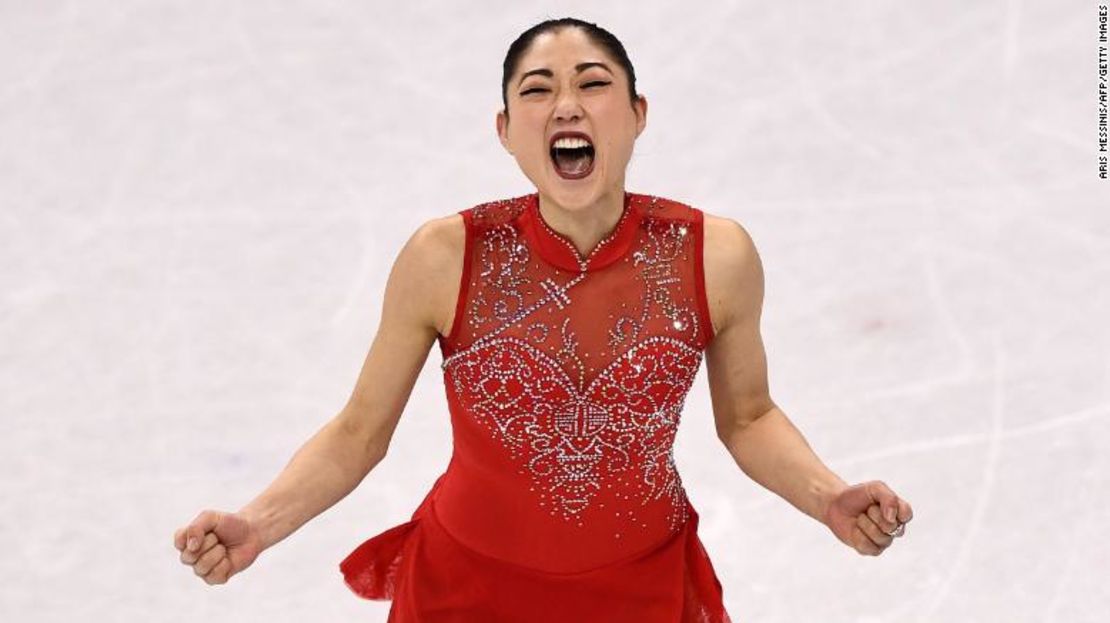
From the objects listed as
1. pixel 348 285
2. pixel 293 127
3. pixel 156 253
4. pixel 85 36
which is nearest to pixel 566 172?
pixel 348 285

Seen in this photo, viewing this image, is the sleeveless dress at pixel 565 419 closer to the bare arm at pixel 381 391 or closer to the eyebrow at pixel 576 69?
the bare arm at pixel 381 391

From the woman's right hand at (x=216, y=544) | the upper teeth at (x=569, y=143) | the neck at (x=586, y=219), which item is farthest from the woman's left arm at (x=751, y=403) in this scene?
the woman's right hand at (x=216, y=544)

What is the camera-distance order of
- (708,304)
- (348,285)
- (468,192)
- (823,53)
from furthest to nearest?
(823,53) → (468,192) → (348,285) → (708,304)

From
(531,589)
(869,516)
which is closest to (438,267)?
(531,589)

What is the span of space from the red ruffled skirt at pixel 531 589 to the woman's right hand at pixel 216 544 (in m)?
0.34

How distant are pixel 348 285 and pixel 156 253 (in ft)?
1.92

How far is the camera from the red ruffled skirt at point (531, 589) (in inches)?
109

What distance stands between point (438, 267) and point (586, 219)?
236 mm

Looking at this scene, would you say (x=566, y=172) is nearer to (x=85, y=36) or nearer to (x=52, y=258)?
(x=52, y=258)

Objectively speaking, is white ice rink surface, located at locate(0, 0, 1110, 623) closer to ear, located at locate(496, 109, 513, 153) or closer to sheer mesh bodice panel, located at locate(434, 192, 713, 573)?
sheer mesh bodice panel, located at locate(434, 192, 713, 573)

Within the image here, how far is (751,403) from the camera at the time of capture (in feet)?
9.32

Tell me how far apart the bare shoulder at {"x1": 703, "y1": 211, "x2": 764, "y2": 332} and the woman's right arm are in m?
0.39

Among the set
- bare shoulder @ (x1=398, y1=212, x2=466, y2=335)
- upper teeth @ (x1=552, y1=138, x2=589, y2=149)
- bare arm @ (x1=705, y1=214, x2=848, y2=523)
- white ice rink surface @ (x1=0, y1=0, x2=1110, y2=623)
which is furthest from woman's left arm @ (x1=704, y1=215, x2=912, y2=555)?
white ice rink surface @ (x1=0, y1=0, x2=1110, y2=623)

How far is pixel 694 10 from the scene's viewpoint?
18.5 feet
